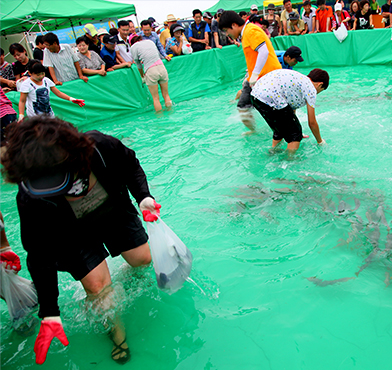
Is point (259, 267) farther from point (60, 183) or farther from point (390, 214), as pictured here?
point (60, 183)

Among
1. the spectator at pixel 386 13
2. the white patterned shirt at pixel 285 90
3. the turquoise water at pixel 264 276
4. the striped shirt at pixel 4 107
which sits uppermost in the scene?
the spectator at pixel 386 13

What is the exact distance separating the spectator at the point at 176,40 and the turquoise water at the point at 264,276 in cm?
572

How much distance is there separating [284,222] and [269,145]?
2.12 metres

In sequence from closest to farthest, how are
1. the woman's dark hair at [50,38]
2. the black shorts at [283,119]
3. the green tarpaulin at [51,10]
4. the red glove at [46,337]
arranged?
the red glove at [46,337], the black shorts at [283,119], the woman's dark hair at [50,38], the green tarpaulin at [51,10]

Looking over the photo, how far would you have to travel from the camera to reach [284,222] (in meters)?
3.14

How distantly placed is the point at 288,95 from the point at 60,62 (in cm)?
548

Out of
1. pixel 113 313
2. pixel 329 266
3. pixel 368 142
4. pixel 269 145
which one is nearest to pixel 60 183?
pixel 113 313

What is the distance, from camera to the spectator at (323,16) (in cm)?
977

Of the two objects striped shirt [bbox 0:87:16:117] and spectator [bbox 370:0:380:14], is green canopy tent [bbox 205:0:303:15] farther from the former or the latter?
→ striped shirt [bbox 0:87:16:117]

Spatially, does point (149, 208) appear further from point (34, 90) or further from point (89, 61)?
point (89, 61)

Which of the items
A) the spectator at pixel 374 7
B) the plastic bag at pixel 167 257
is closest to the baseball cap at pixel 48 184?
the plastic bag at pixel 167 257

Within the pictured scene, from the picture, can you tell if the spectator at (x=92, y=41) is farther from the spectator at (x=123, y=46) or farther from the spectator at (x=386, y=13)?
the spectator at (x=386, y=13)

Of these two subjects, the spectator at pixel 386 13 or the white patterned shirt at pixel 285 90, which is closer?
the white patterned shirt at pixel 285 90

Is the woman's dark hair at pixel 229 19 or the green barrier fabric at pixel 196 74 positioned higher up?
the woman's dark hair at pixel 229 19
